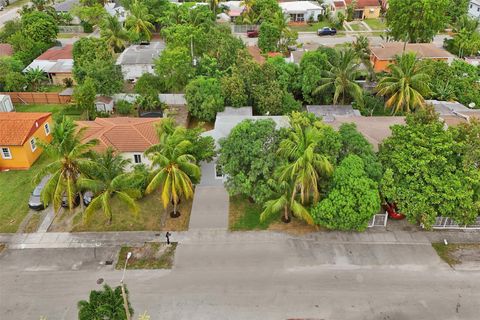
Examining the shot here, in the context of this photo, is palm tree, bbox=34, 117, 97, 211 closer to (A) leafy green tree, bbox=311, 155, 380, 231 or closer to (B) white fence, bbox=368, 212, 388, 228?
(A) leafy green tree, bbox=311, 155, 380, 231

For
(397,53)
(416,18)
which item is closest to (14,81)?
(397,53)

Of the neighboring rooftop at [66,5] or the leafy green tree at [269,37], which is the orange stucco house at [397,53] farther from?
the neighboring rooftop at [66,5]

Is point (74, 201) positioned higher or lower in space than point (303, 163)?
lower

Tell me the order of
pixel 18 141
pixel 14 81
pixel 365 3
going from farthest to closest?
pixel 365 3 → pixel 14 81 → pixel 18 141

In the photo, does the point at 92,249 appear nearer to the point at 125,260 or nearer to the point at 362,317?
the point at 125,260

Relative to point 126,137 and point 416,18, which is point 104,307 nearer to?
point 126,137

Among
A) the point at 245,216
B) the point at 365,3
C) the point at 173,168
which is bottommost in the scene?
the point at 245,216

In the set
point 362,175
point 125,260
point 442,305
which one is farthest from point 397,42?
point 125,260
